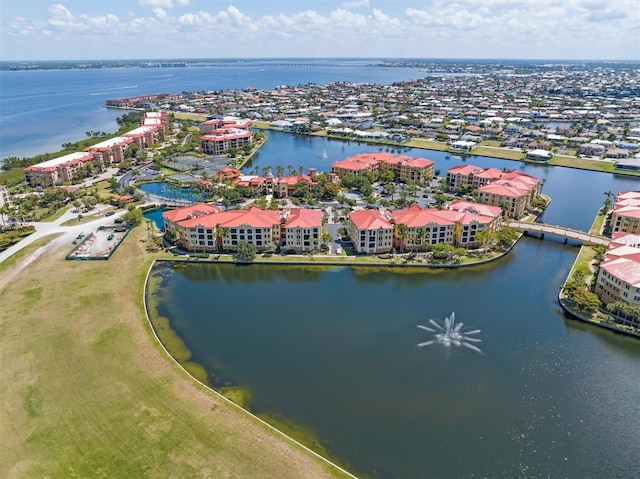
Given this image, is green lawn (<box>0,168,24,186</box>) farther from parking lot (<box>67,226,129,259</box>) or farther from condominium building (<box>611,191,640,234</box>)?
condominium building (<box>611,191,640,234</box>)

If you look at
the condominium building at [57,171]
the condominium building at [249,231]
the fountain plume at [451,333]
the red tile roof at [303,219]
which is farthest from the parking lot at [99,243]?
the fountain plume at [451,333]

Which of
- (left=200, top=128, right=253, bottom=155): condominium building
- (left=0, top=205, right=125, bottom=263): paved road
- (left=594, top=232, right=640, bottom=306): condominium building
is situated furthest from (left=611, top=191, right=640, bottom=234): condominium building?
(left=200, top=128, right=253, bottom=155): condominium building

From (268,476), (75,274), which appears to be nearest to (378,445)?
(268,476)

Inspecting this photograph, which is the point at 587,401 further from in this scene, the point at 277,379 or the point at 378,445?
the point at 277,379

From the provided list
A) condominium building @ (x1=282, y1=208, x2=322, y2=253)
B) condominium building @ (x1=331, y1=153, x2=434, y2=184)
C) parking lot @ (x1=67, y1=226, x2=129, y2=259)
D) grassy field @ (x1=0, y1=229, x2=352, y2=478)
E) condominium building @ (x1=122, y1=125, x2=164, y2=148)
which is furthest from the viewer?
condominium building @ (x1=122, y1=125, x2=164, y2=148)

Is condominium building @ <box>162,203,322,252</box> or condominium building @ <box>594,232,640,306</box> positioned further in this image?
condominium building @ <box>162,203,322,252</box>
